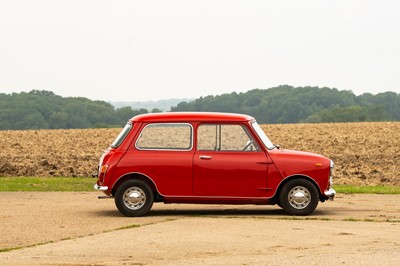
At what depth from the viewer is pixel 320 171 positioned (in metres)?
17.3

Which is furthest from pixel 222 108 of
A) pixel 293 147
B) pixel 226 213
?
pixel 226 213

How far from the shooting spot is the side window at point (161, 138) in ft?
57.1

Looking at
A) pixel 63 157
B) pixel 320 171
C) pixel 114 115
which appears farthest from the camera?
pixel 114 115

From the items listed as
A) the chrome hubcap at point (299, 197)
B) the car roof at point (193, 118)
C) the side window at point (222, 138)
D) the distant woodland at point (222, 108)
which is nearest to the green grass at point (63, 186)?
the chrome hubcap at point (299, 197)

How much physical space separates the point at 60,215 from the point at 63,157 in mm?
21176

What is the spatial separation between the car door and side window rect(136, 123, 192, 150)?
0.88 ft

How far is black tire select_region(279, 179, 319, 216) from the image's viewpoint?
17281 mm

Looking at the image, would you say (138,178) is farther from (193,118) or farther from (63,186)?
(63,186)

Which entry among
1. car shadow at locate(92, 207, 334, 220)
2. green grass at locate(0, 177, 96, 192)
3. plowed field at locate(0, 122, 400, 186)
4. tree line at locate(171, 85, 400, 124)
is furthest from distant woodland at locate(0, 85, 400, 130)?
car shadow at locate(92, 207, 334, 220)

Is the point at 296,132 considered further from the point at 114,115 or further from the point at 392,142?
the point at 114,115

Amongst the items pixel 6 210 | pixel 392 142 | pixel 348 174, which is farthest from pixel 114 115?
pixel 6 210

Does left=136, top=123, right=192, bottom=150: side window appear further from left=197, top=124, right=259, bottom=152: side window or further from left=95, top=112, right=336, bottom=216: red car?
left=197, top=124, right=259, bottom=152: side window

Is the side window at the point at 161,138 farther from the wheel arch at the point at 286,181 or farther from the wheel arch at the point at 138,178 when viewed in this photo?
the wheel arch at the point at 286,181

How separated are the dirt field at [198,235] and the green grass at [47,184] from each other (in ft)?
Result: 14.6
